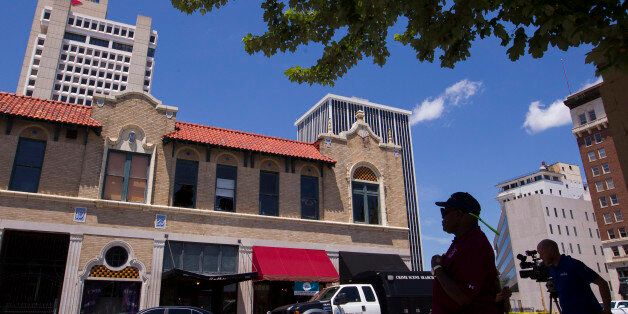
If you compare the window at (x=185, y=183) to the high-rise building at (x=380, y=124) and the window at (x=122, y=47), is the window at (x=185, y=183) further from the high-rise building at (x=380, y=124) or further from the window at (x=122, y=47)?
the window at (x=122, y=47)

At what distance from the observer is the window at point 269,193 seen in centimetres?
2100

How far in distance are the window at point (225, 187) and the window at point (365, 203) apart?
20.1 ft

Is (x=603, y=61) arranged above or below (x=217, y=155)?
below

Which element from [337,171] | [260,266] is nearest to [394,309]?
[260,266]

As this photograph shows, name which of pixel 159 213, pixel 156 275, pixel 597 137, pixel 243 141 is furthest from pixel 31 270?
pixel 597 137

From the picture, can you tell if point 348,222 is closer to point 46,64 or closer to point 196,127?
point 196,127

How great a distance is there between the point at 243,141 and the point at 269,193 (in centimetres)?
272

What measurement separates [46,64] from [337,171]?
113714mm

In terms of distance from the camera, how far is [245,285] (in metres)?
19.0

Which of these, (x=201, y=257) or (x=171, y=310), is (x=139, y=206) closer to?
(x=201, y=257)

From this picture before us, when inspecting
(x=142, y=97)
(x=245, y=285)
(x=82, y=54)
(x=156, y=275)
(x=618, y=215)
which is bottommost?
(x=245, y=285)

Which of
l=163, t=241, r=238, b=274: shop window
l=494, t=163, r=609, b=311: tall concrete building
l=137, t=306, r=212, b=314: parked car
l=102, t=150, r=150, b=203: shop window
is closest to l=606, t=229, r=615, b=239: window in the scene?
l=494, t=163, r=609, b=311: tall concrete building

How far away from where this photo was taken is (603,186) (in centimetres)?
8438

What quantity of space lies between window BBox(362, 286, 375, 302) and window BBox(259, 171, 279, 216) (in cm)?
724
